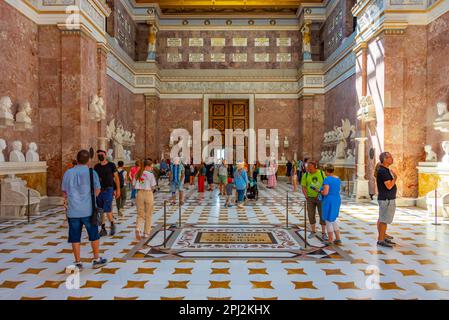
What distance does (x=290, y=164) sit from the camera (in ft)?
78.3

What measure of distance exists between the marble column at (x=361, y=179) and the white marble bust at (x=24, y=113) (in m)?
11.1

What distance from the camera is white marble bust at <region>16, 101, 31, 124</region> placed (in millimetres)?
11258

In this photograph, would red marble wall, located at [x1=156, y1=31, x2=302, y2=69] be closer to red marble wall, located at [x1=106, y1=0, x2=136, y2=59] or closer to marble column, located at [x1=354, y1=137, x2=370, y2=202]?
red marble wall, located at [x1=106, y1=0, x2=136, y2=59]

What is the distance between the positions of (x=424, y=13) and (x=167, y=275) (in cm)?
1228

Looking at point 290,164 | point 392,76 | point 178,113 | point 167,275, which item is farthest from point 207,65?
point 167,275

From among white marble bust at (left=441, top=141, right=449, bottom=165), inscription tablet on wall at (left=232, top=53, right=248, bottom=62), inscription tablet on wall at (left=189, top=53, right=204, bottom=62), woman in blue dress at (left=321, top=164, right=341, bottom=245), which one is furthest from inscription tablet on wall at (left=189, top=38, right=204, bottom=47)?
woman in blue dress at (left=321, top=164, right=341, bottom=245)

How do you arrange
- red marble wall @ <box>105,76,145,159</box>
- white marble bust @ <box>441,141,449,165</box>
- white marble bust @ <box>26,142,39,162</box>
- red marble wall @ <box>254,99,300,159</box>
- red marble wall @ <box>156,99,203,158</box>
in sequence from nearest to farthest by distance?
white marble bust @ <box>441,141,449,165</box> < white marble bust @ <box>26,142,39,162</box> < red marble wall @ <box>105,76,145,159</box> < red marble wall @ <box>254,99,300,159</box> < red marble wall @ <box>156,99,203,158</box>

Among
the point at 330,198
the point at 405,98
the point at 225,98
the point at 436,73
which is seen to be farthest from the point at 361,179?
the point at 225,98

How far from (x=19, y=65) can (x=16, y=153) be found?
2721 mm

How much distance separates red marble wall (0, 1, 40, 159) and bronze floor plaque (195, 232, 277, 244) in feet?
21.1

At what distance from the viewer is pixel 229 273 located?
18.9 ft

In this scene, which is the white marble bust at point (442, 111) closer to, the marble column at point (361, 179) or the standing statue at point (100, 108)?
the marble column at point (361, 179)

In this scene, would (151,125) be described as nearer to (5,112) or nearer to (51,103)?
(51,103)

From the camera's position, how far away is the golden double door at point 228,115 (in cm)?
2705
